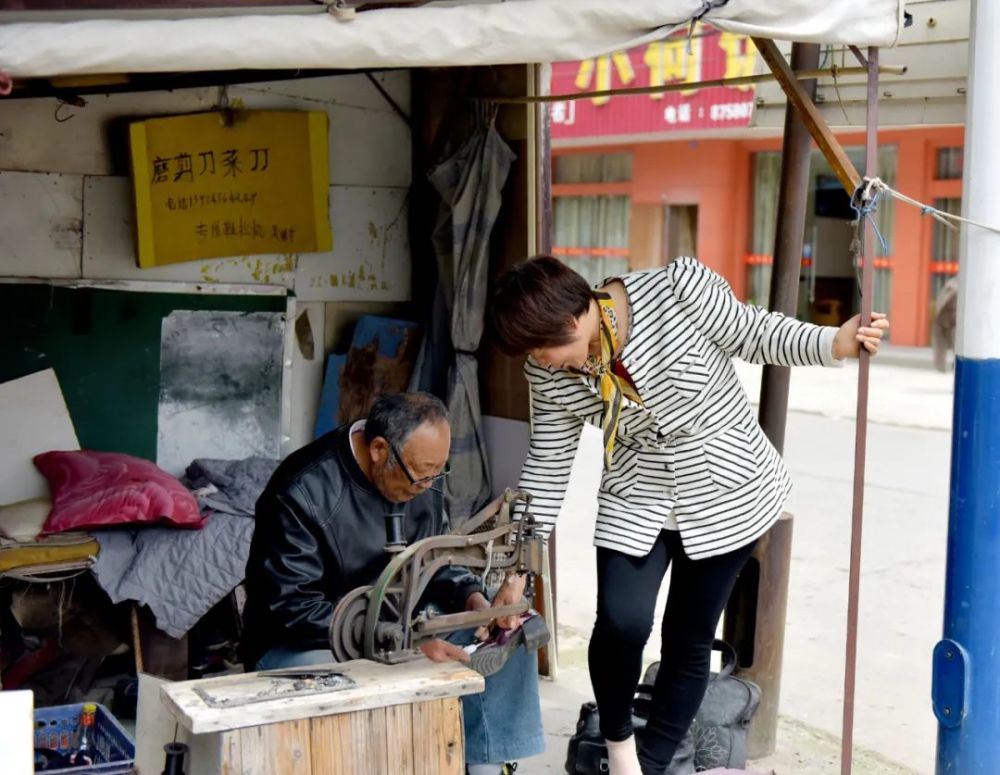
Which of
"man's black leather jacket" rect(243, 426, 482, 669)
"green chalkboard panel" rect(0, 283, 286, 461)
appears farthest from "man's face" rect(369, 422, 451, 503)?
"green chalkboard panel" rect(0, 283, 286, 461)

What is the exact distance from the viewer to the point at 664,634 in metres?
3.71

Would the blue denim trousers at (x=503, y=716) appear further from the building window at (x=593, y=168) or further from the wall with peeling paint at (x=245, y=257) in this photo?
the building window at (x=593, y=168)

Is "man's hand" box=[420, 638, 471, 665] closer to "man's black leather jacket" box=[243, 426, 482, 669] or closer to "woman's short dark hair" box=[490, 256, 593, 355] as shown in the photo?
"man's black leather jacket" box=[243, 426, 482, 669]

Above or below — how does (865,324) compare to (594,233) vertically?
below

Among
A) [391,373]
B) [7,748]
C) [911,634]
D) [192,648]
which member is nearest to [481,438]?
[391,373]

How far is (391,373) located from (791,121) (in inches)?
81.6

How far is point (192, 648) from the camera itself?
16.1ft

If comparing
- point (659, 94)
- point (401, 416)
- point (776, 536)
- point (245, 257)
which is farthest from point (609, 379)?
point (659, 94)

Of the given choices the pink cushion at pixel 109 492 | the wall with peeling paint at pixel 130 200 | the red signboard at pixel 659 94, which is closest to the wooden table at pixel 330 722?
the pink cushion at pixel 109 492

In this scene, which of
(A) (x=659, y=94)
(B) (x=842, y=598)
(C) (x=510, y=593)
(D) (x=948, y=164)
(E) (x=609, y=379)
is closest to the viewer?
(C) (x=510, y=593)

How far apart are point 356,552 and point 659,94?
14568 mm

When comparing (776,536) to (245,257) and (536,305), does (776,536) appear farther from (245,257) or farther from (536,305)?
(245,257)

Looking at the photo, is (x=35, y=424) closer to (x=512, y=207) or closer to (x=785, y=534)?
(x=512, y=207)

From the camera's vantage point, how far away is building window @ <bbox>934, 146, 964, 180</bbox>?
15.4 m
